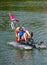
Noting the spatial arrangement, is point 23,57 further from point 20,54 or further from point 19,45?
point 19,45

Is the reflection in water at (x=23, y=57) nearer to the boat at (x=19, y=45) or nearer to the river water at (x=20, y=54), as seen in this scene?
the river water at (x=20, y=54)

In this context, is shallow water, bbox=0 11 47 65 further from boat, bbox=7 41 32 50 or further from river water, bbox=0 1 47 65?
boat, bbox=7 41 32 50

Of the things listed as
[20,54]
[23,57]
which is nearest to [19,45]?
[20,54]

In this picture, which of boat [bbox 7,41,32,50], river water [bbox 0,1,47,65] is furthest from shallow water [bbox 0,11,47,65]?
boat [bbox 7,41,32,50]

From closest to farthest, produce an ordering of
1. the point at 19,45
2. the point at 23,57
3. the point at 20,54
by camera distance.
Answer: the point at 23,57 → the point at 20,54 → the point at 19,45

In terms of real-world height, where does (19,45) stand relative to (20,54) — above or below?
below

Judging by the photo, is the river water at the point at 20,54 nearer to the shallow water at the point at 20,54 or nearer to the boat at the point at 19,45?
the shallow water at the point at 20,54

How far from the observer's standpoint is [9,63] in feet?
64.6

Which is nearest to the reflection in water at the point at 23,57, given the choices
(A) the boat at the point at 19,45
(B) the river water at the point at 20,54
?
(B) the river water at the point at 20,54

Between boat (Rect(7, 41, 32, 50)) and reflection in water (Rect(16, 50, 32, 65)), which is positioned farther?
boat (Rect(7, 41, 32, 50))

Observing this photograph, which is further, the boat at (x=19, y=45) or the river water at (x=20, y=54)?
the boat at (x=19, y=45)

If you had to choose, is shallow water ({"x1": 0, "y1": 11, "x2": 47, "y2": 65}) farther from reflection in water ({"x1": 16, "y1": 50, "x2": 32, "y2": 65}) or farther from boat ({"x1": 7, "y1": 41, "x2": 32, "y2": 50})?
boat ({"x1": 7, "y1": 41, "x2": 32, "y2": 50})

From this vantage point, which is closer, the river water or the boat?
the river water

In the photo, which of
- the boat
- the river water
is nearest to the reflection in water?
the river water
